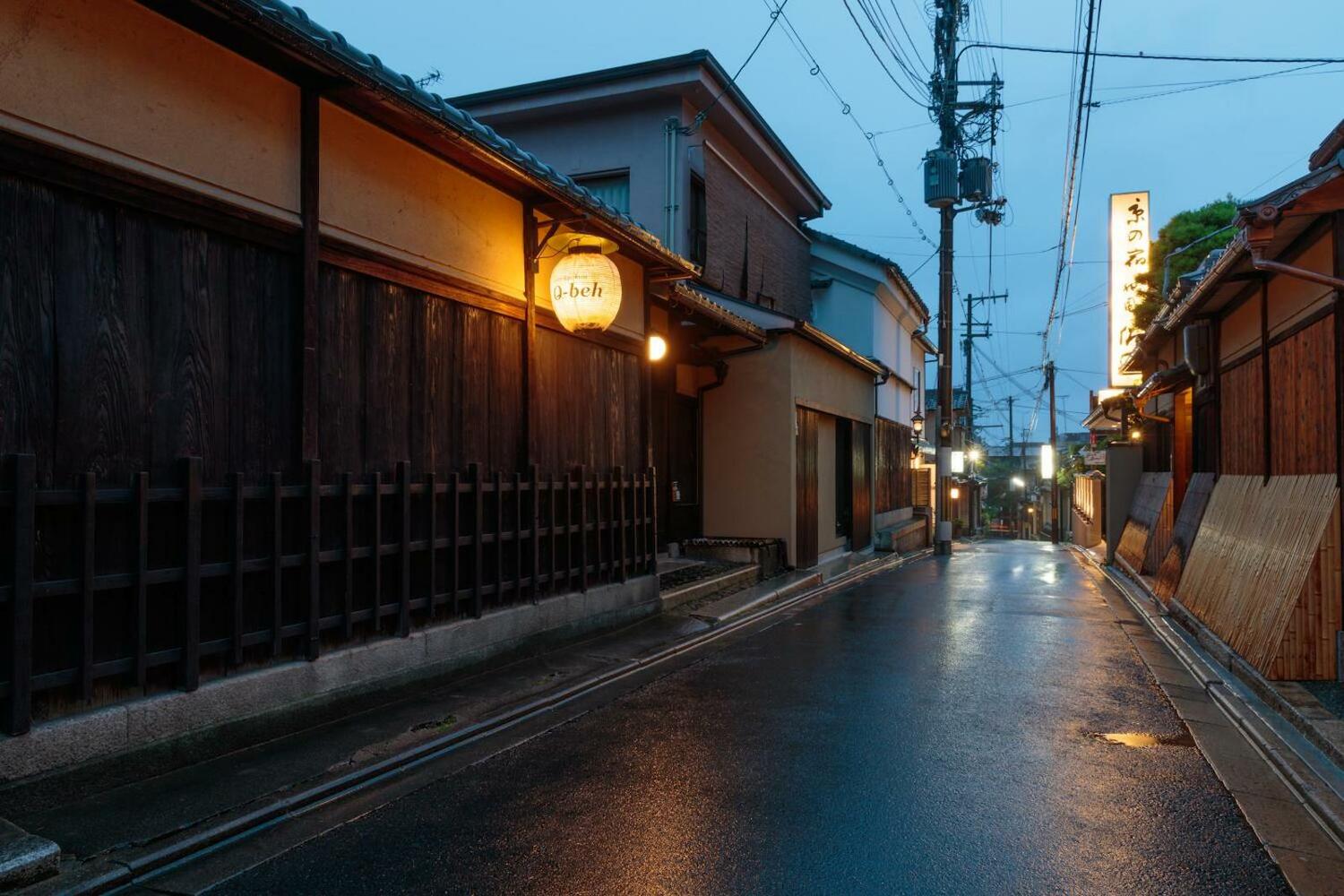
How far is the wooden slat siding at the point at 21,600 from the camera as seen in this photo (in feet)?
14.7

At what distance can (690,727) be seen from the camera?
6.70 meters

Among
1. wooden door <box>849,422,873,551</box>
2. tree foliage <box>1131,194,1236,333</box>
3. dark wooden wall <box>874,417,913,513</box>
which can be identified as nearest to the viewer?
tree foliage <box>1131,194,1236,333</box>

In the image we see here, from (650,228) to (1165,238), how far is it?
11002mm

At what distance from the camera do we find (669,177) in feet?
57.6

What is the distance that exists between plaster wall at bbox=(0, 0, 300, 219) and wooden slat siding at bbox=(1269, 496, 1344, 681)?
30.0ft

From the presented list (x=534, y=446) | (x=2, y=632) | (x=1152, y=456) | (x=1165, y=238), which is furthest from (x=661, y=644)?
(x=1152, y=456)

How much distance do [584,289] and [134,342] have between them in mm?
4598

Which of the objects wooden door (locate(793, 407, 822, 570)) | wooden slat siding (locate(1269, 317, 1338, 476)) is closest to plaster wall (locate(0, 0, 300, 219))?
wooden slat siding (locate(1269, 317, 1338, 476))

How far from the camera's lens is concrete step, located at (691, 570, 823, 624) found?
12219mm

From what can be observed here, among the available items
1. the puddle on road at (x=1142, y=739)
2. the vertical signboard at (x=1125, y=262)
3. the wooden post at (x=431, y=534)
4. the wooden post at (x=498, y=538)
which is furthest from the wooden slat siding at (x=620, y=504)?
the vertical signboard at (x=1125, y=262)

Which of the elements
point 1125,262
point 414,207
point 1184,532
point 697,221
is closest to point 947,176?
point 1125,262

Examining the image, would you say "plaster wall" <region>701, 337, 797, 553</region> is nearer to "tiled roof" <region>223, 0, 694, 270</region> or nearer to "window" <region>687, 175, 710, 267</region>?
"window" <region>687, 175, 710, 267</region>

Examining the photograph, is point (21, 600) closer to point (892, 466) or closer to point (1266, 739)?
point (1266, 739)

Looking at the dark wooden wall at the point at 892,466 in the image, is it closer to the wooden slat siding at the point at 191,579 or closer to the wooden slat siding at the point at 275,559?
the wooden slat siding at the point at 275,559
